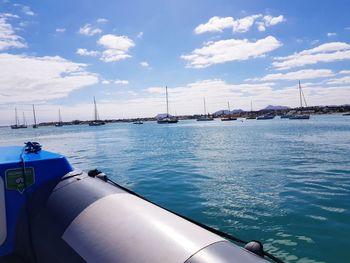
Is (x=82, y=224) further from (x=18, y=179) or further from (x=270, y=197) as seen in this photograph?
(x=270, y=197)

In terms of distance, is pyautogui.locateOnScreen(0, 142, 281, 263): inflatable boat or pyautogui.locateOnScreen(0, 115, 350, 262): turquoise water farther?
pyautogui.locateOnScreen(0, 115, 350, 262): turquoise water

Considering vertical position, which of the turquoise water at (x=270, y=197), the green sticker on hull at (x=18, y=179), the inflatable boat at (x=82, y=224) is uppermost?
the green sticker on hull at (x=18, y=179)

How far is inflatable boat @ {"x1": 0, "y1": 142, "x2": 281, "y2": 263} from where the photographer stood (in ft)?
6.68

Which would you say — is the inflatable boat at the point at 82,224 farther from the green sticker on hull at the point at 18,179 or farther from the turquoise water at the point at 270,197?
the turquoise water at the point at 270,197

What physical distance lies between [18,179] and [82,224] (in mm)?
1256

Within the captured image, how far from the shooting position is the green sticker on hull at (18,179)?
3.40 m

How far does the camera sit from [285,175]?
12.6 m

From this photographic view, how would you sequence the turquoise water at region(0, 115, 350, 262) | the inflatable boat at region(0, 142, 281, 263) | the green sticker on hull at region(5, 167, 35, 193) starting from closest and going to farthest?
1. the inflatable boat at region(0, 142, 281, 263)
2. the green sticker on hull at region(5, 167, 35, 193)
3. the turquoise water at region(0, 115, 350, 262)

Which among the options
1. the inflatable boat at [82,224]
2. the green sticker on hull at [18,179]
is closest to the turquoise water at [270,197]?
the inflatable boat at [82,224]

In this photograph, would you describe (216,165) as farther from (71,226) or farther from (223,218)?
(71,226)

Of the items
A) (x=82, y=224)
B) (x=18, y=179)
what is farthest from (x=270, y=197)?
(x=82, y=224)

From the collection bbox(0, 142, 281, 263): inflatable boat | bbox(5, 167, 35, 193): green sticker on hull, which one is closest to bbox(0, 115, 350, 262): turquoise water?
bbox(0, 142, 281, 263): inflatable boat

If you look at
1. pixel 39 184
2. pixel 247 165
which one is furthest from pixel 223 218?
pixel 247 165

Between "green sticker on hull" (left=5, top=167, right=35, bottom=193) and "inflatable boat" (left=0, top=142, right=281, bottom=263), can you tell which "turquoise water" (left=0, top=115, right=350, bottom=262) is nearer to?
"inflatable boat" (left=0, top=142, right=281, bottom=263)
